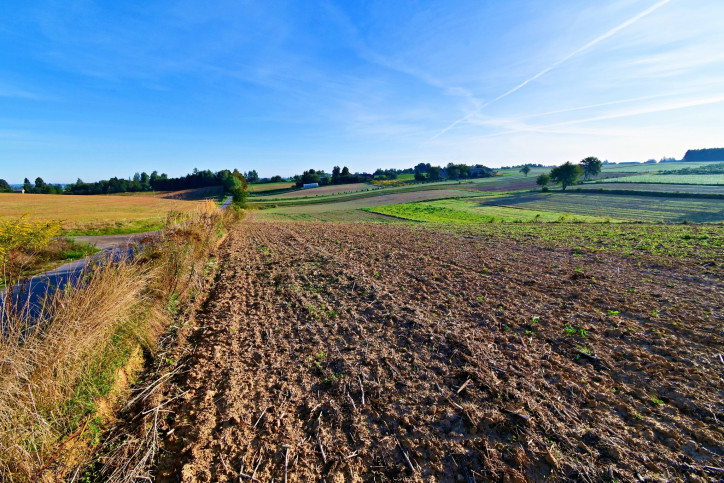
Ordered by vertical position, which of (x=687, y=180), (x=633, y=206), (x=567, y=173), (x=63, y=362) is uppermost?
(x=567, y=173)

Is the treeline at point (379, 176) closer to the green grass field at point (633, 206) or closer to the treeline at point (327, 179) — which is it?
the treeline at point (327, 179)

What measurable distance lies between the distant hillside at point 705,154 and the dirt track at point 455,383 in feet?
658

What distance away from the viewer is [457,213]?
3875 centimetres

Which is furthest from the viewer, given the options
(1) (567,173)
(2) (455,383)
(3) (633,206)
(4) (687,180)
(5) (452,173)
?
(5) (452,173)

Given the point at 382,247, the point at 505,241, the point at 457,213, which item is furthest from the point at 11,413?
the point at 457,213

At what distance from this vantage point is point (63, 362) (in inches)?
148

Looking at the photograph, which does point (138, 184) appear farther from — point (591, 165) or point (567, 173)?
point (591, 165)

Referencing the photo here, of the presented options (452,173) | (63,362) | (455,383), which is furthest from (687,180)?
(63,362)

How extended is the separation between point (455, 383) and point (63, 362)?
5595mm

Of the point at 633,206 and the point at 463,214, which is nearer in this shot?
the point at 463,214

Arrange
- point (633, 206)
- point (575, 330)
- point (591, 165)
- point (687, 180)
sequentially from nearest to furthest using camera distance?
point (575, 330) < point (633, 206) < point (687, 180) < point (591, 165)

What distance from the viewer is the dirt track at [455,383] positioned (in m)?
3.37

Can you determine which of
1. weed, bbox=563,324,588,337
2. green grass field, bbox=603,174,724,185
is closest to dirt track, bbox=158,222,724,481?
weed, bbox=563,324,588,337

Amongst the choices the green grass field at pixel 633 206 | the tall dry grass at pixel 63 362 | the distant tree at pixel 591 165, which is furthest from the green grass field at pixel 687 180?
the tall dry grass at pixel 63 362
